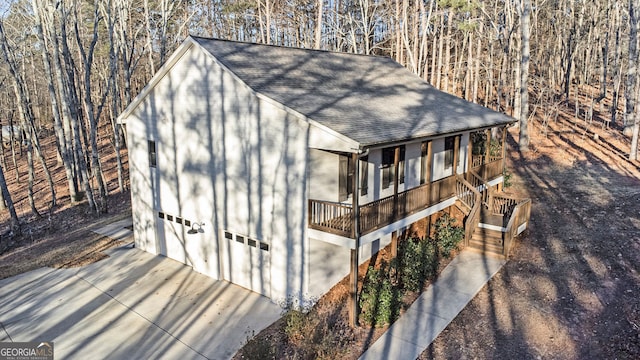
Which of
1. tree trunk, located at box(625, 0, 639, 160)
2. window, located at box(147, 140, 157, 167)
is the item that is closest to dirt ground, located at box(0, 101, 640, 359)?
tree trunk, located at box(625, 0, 639, 160)

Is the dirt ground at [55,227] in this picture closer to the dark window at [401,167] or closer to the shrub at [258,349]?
the shrub at [258,349]

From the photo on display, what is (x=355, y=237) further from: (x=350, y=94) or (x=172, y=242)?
(x=172, y=242)

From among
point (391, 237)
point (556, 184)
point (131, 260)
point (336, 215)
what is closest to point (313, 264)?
point (336, 215)

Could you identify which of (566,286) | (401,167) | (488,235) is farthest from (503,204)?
(401,167)

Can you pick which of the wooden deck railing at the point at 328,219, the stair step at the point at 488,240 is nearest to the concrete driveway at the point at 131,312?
the wooden deck railing at the point at 328,219

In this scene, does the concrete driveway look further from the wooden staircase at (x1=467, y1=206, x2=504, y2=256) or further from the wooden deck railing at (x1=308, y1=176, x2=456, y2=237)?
the wooden staircase at (x1=467, y1=206, x2=504, y2=256)
